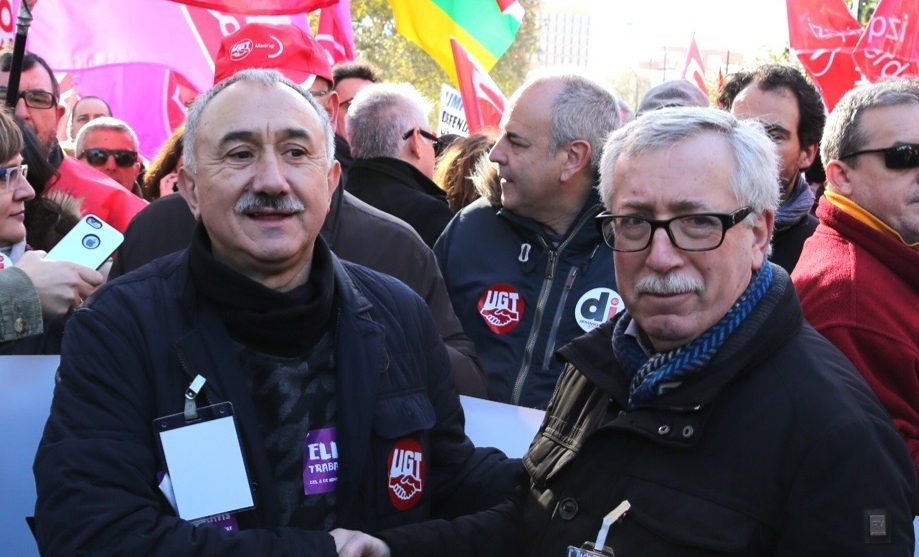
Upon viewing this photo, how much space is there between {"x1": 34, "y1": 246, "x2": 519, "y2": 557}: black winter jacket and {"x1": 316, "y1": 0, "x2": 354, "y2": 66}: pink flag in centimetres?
602

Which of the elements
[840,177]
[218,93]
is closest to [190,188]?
[218,93]

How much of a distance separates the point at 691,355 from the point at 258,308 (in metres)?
1.01

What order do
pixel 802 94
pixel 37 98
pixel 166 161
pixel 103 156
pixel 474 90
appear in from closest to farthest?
pixel 166 161, pixel 802 94, pixel 37 98, pixel 103 156, pixel 474 90

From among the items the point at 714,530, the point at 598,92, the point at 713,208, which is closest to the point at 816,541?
the point at 714,530

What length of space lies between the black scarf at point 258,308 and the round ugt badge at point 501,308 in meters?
1.66

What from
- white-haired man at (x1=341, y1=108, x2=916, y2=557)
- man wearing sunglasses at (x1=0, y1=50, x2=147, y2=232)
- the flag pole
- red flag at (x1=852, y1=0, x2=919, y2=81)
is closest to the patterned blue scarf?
white-haired man at (x1=341, y1=108, x2=916, y2=557)

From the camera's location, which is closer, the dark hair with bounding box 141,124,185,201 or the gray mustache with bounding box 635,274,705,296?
the gray mustache with bounding box 635,274,705,296

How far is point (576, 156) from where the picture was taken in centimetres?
446

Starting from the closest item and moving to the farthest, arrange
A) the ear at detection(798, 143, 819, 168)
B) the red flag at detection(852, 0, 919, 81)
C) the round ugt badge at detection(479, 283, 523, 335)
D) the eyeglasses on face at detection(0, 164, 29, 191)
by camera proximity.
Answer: the eyeglasses on face at detection(0, 164, 29, 191)
the round ugt badge at detection(479, 283, 523, 335)
the ear at detection(798, 143, 819, 168)
the red flag at detection(852, 0, 919, 81)

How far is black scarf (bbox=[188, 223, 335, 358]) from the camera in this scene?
2.53 metres

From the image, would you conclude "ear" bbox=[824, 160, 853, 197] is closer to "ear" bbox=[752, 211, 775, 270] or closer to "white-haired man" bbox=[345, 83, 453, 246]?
"ear" bbox=[752, 211, 775, 270]

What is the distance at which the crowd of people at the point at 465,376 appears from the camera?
86.2 inches

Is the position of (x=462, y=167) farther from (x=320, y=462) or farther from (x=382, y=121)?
(x=320, y=462)

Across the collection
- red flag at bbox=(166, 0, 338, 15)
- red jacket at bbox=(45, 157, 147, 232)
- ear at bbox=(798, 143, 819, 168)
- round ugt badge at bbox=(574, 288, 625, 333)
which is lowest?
round ugt badge at bbox=(574, 288, 625, 333)
